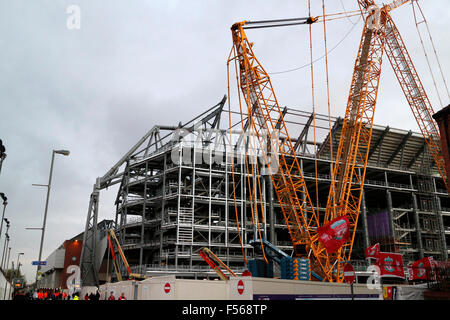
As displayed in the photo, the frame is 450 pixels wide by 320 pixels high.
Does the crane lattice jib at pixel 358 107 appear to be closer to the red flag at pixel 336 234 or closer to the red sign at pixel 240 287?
the red flag at pixel 336 234

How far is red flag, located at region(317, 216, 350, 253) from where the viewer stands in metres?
31.0

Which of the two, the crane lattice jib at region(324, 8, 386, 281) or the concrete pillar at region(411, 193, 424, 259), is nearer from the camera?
the crane lattice jib at region(324, 8, 386, 281)

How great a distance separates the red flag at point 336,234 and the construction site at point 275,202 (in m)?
0.09

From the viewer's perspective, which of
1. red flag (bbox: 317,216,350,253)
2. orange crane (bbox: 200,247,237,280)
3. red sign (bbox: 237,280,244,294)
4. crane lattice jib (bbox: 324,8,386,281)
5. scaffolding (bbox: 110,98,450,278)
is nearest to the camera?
red sign (bbox: 237,280,244,294)

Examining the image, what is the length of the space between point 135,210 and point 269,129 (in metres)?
43.7

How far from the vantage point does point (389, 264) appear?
1484 inches

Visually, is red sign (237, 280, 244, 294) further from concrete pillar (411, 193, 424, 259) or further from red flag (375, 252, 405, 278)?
concrete pillar (411, 193, 424, 259)

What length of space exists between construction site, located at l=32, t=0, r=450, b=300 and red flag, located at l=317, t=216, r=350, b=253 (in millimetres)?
90

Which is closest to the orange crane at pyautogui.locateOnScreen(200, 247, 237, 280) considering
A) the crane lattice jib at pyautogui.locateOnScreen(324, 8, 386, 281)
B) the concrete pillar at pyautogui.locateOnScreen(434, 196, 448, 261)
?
the crane lattice jib at pyautogui.locateOnScreen(324, 8, 386, 281)

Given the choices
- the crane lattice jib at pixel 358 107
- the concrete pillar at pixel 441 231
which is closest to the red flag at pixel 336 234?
the crane lattice jib at pixel 358 107

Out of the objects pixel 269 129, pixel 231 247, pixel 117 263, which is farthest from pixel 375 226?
pixel 117 263

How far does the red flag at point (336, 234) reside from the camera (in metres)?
31.0

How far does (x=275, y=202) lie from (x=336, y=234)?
136 feet
